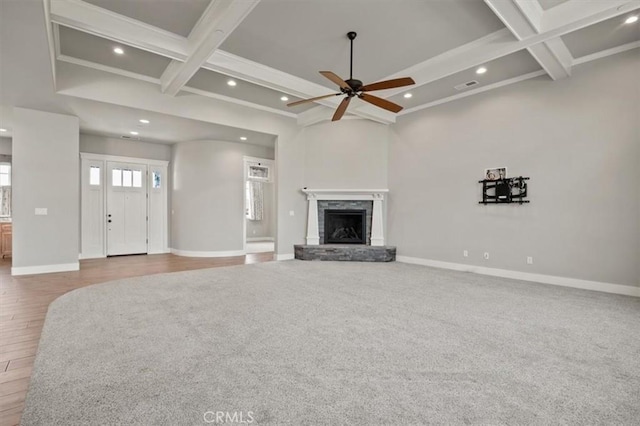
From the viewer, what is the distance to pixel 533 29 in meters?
3.64

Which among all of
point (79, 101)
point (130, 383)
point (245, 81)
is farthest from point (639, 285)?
point (79, 101)

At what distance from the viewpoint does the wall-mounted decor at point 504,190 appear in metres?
5.09

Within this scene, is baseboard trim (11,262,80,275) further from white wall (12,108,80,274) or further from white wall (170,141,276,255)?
white wall (170,141,276,255)

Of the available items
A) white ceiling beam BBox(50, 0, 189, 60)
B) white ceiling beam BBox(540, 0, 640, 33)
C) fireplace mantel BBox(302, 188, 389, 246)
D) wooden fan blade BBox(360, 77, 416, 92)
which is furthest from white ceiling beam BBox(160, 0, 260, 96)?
fireplace mantel BBox(302, 188, 389, 246)

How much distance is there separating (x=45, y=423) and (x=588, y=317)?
4.39 m

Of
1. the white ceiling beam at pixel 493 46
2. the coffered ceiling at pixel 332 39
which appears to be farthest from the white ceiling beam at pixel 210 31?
the white ceiling beam at pixel 493 46

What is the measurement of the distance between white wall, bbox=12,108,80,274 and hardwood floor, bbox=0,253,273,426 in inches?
15.6

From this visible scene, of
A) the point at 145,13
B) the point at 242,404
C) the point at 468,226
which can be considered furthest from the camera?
the point at 468,226

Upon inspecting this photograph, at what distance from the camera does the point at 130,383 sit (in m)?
1.93

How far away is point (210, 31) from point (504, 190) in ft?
16.1

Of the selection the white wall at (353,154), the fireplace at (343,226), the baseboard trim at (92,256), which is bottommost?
the baseboard trim at (92,256)

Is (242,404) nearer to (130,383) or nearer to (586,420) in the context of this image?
(130,383)

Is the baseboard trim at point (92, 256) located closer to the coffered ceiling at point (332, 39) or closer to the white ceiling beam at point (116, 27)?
the coffered ceiling at point (332, 39)

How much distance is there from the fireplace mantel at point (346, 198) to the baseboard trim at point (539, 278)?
2.95 feet
